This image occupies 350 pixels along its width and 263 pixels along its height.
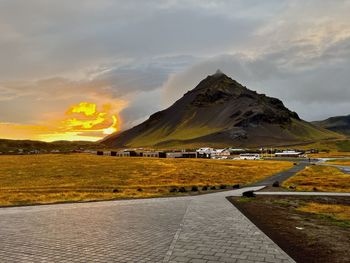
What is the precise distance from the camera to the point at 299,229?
57.3ft

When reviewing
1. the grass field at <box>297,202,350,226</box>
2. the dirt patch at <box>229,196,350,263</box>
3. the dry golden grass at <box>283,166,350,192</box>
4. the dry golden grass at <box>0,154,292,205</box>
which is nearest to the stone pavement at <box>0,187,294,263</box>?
the dirt patch at <box>229,196,350,263</box>

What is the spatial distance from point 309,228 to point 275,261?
22.7 ft

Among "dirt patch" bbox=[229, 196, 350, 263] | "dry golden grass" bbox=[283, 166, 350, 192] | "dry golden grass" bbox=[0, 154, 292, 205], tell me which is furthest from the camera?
"dry golden grass" bbox=[283, 166, 350, 192]

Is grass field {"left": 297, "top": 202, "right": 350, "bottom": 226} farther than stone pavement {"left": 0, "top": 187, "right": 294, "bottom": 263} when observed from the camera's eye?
Yes

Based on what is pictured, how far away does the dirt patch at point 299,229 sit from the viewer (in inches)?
521

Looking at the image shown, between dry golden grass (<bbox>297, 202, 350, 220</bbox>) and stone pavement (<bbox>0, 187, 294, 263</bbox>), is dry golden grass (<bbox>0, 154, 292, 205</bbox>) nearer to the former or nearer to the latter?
stone pavement (<bbox>0, 187, 294, 263</bbox>)

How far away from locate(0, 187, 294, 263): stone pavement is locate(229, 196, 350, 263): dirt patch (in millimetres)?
770

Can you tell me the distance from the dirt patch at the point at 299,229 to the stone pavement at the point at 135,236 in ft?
2.53

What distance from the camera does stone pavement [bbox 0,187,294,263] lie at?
12523mm

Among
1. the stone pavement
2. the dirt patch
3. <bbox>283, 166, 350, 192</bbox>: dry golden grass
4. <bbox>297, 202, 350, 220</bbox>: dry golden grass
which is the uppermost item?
the stone pavement

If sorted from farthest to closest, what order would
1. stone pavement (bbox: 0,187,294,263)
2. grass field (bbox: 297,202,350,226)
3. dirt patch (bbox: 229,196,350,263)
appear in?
grass field (bbox: 297,202,350,226)
dirt patch (bbox: 229,196,350,263)
stone pavement (bbox: 0,187,294,263)

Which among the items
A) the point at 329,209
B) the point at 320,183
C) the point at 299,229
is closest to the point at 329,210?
the point at 329,209

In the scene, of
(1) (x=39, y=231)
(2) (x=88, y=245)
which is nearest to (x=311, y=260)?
(2) (x=88, y=245)

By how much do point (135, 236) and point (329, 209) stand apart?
15691 millimetres
